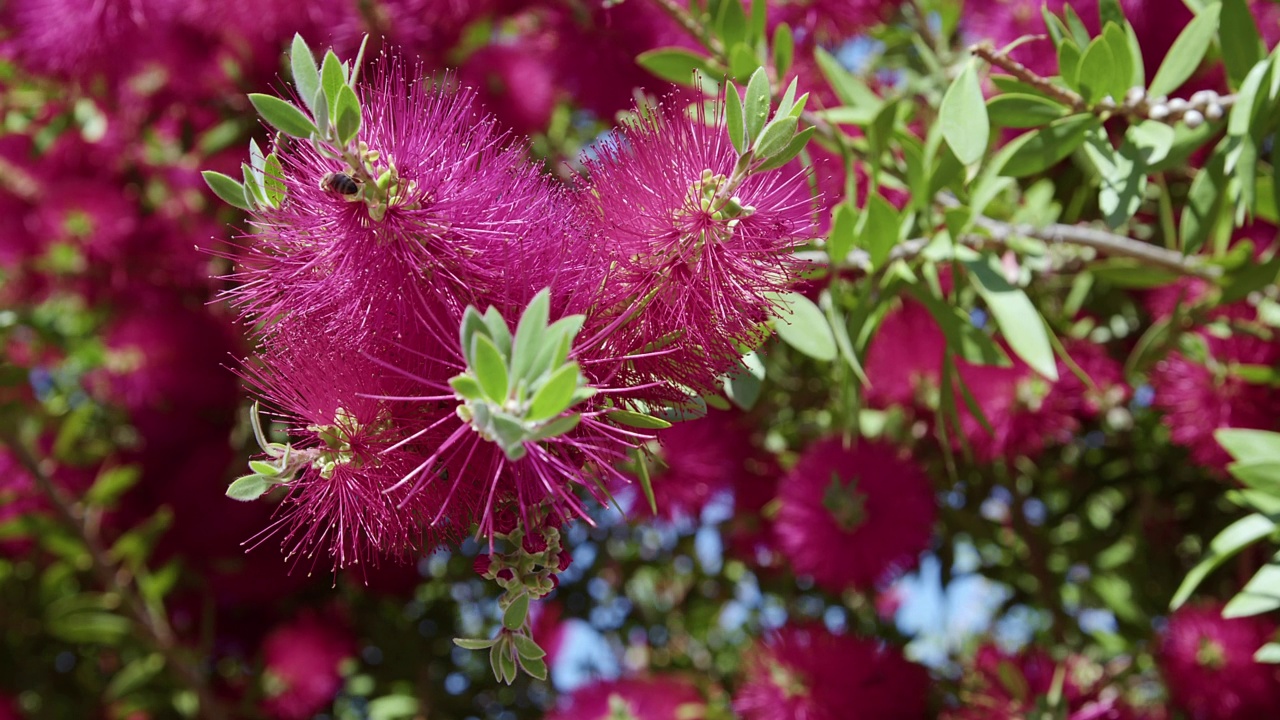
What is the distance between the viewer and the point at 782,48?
1.13 m

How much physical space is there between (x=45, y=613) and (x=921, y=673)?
5.84 feet

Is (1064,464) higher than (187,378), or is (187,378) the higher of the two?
(187,378)

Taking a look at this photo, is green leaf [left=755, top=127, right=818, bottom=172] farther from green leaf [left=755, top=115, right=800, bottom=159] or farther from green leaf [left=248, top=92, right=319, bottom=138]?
green leaf [left=248, top=92, right=319, bottom=138]

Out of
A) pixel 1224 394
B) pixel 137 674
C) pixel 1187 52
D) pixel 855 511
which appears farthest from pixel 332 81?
pixel 137 674

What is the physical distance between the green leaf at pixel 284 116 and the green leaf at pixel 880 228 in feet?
1.69

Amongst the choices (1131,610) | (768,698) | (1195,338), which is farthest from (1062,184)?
(768,698)

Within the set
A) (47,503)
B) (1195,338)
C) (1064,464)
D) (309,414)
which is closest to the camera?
(309,414)

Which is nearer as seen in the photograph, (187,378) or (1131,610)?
(1131,610)

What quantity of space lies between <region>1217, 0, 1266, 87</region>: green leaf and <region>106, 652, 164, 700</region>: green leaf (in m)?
1.92

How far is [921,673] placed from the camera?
145 centimetres

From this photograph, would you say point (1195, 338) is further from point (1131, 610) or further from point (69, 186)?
point (69, 186)

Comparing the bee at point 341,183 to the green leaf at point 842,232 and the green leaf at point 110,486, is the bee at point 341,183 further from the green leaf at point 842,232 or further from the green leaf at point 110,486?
the green leaf at point 110,486

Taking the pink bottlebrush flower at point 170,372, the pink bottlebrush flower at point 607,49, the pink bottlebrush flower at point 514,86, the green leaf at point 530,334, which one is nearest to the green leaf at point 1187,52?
the pink bottlebrush flower at point 607,49

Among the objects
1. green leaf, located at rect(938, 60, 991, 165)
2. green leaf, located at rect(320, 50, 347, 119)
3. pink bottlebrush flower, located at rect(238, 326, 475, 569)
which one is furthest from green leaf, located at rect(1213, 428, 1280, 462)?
green leaf, located at rect(320, 50, 347, 119)
